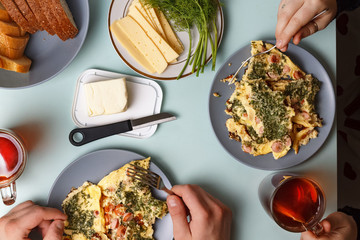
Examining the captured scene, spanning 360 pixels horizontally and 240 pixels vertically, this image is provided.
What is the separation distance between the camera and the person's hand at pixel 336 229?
149 cm

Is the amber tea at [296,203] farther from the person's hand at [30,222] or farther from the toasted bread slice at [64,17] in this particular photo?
the toasted bread slice at [64,17]

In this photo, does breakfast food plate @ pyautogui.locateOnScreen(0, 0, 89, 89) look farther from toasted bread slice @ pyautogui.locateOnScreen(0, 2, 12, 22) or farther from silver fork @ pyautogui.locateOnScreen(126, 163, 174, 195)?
silver fork @ pyautogui.locateOnScreen(126, 163, 174, 195)

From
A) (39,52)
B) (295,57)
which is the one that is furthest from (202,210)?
(39,52)

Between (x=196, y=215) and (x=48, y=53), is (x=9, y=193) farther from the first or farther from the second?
(x=196, y=215)

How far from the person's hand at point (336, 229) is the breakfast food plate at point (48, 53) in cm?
132

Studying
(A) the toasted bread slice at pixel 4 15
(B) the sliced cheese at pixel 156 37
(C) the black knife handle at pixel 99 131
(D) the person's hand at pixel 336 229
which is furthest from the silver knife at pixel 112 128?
(D) the person's hand at pixel 336 229

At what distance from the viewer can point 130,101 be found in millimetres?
1671

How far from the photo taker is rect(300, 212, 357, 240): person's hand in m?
1.49

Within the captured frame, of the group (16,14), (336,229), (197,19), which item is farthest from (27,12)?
(336,229)

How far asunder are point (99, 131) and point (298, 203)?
93 centimetres

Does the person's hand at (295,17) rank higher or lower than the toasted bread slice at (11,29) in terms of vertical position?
lower

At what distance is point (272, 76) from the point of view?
1.60 meters

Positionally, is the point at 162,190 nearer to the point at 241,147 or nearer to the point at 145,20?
the point at 241,147

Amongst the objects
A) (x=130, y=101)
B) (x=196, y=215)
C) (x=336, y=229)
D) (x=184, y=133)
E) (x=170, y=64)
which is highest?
(x=170, y=64)
